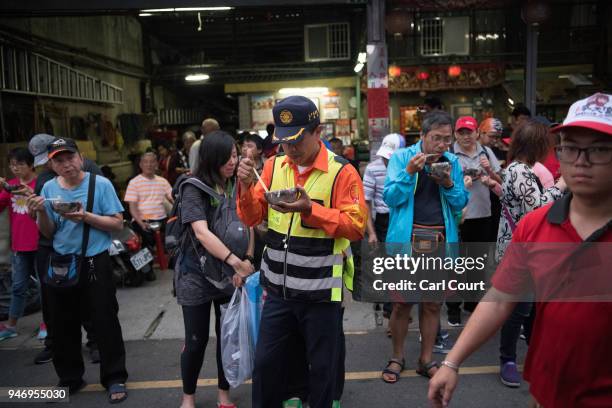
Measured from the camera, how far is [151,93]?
49.5 ft

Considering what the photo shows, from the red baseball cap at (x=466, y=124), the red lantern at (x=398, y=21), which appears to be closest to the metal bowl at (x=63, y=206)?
the red baseball cap at (x=466, y=124)

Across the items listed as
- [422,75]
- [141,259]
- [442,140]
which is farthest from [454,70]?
[442,140]

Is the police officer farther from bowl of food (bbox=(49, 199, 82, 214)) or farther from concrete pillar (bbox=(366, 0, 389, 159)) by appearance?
concrete pillar (bbox=(366, 0, 389, 159))

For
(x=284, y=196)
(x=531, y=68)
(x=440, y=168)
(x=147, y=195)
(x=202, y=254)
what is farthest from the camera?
(x=531, y=68)

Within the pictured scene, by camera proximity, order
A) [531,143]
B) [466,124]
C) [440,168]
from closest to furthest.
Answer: [440,168] → [531,143] → [466,124]

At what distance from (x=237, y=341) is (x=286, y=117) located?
1.48 meters

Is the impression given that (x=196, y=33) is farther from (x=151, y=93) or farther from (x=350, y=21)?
(x=350, y=21)

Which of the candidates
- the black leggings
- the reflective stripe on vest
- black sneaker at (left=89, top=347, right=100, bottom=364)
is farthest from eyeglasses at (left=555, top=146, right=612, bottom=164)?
black sneaker at (left=89, top=347, right=100, bottom=364)

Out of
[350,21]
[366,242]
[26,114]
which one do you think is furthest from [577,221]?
[350,21]

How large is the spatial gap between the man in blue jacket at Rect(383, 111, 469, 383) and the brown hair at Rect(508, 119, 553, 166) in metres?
0.42

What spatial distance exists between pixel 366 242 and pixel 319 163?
2.32 meters

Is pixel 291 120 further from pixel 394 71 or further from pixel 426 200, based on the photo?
pixel 394 71

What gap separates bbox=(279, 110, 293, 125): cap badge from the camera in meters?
2.71

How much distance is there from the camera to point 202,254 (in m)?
3.42
